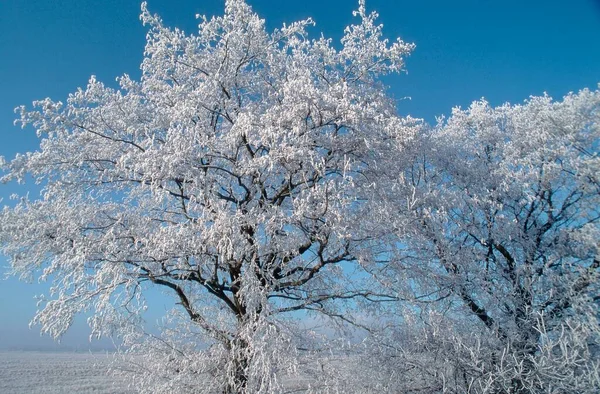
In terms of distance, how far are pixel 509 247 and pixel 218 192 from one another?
7.83 meters

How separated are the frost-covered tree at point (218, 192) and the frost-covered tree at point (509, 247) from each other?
5.66ft

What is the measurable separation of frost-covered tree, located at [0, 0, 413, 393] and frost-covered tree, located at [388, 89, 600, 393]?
1725 millimetres

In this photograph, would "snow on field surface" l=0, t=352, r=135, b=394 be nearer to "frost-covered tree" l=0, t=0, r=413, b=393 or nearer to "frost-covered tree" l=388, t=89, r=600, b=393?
"frost-covered tree" l=0, t=0, r=413, b=393

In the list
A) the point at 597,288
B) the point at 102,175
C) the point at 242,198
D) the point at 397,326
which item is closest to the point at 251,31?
the point at 242,198

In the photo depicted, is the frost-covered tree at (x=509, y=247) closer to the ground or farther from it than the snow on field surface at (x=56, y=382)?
farther from it

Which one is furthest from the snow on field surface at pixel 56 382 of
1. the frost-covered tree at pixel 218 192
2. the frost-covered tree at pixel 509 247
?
the frost-covered tree at pixel 509 247

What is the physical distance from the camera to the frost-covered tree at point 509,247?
7094 mm

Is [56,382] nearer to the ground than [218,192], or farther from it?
nearer to the ground

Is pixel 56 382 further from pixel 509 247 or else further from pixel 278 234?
pixel 509 247

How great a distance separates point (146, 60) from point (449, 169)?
29.6 feet

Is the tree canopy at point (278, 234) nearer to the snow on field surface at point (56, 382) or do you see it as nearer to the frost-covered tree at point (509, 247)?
the frost-covered tree at point (509, 247)

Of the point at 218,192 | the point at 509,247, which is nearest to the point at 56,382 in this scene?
the point at 218,192

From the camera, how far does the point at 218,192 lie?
8594 millimetres

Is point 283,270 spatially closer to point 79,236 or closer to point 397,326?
point 397,326
